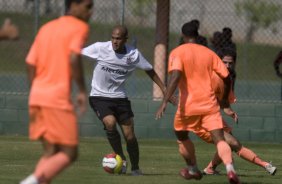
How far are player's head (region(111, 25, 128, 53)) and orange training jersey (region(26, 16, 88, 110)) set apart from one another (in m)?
3.82

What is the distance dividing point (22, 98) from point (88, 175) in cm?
615

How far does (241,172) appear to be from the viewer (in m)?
14.0

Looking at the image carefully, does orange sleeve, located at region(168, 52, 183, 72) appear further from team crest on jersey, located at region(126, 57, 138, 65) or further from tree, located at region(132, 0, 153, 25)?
tree, located at region(132, 0, 153, 25)

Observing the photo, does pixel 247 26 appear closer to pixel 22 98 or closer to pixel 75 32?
pixel 22 98

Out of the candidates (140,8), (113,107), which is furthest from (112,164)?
(140,8)

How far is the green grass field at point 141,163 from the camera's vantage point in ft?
41.3

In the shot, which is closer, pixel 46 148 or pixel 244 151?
pixel 46 148

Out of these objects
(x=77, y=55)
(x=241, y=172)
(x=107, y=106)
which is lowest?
(x=241, y=172)

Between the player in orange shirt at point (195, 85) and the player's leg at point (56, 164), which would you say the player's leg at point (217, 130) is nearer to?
the player in orange shirt at point (195, 85)

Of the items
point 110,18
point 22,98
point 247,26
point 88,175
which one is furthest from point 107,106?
point 247,26

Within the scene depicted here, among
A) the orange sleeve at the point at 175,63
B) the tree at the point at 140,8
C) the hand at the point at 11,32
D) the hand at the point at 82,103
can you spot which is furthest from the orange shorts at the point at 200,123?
the tree at the point at 140,8

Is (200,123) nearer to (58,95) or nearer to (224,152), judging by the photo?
(224,152)

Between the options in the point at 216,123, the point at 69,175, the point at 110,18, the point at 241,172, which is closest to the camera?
the point at 216,123

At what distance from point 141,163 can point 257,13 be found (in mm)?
11385
